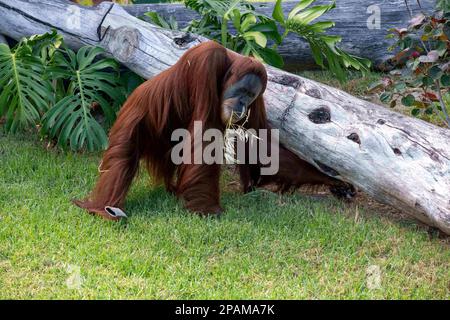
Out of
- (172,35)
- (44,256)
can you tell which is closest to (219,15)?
(172,35)

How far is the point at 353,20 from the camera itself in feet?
17.9

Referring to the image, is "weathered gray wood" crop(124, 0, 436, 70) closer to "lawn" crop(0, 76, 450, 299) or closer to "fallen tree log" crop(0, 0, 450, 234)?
"fallen tree log" crop(0, 0, 450, 234)

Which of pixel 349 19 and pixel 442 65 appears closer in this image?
pixel 442 65

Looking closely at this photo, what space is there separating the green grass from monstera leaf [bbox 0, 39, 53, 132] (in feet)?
1.75

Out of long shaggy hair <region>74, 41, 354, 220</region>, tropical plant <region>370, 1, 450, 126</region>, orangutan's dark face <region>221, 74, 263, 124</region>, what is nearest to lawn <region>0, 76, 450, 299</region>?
long shaggy hair <region>74, 41, 354, 220</region>

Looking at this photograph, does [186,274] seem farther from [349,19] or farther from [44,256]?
[349,19]

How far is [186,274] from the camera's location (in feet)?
9.49

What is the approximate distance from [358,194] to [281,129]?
2.01 ft

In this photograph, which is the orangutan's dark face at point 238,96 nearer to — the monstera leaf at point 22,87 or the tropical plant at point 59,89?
the tropical plant at point 59,89

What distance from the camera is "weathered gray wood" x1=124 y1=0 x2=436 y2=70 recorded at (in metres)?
5.42

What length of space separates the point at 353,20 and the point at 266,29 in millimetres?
1150

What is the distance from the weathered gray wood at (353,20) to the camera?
5.42m

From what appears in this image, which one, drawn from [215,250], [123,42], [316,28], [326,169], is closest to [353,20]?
[316,28]

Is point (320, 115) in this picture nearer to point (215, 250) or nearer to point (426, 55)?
point (426, 55)
